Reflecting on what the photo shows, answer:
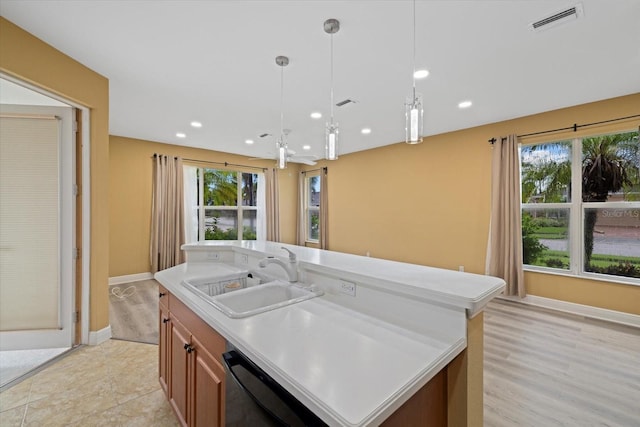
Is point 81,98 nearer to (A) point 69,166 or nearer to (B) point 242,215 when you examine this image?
(A) point 69,166

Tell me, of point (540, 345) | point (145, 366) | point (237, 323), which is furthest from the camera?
point (540, 345)

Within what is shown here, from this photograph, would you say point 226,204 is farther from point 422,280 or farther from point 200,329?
point 422,280

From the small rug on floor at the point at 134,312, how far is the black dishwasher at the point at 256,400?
7.75 ft

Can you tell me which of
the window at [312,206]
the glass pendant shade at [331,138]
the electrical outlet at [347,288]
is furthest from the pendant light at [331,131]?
the window at [312,206]

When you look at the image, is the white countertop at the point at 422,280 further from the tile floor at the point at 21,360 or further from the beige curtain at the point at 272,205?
the beige curtain at the point at 272,205

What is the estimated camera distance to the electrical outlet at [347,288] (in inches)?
55.9

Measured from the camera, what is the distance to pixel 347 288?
1450 millimetres

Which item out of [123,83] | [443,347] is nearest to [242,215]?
[123,83]

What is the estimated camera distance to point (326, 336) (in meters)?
1.09

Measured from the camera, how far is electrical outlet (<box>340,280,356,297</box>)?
1.42m

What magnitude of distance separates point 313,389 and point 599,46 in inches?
131

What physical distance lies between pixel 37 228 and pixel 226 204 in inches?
152

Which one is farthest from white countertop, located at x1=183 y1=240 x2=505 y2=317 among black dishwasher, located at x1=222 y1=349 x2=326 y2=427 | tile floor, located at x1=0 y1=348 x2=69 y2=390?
tile floor, located at x1=0 y1=348 x2=69 y2=390

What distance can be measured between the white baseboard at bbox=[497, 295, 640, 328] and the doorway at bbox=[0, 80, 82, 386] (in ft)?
17.9
